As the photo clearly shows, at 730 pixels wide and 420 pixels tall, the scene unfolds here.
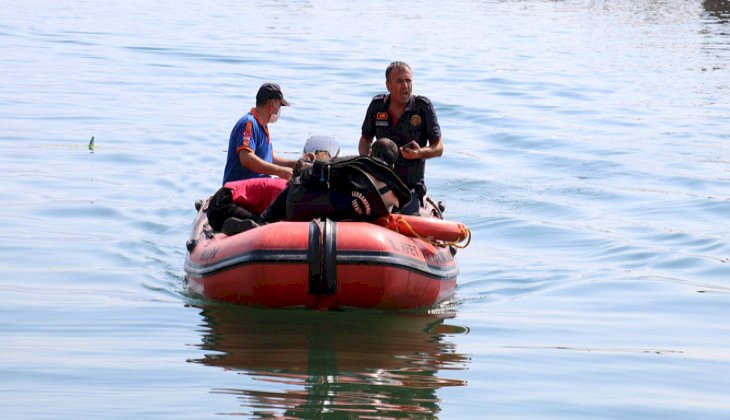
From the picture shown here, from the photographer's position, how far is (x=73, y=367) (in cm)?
723

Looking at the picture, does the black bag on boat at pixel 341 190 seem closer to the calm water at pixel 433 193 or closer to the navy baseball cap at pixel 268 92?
the calm water at pixel 433 193

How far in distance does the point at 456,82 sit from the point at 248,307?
1763cm

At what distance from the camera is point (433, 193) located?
15.1 m

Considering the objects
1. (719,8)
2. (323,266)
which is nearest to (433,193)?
(323,266)

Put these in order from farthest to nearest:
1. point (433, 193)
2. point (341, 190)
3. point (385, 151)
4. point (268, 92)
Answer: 1. point (433, 193)
2. point (268, 92)
3. point (385, 151)
4. point (341, 190)

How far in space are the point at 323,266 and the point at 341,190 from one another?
2.14 ft

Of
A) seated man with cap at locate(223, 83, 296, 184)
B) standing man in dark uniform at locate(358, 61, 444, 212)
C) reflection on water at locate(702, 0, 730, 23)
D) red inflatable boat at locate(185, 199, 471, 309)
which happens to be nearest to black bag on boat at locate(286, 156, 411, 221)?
red inflatable boat at locate(185, 199, 471, 309)

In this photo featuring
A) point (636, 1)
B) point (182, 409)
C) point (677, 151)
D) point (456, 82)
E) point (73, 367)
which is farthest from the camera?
point (636, 1)

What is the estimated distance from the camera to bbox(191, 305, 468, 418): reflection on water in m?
6.67

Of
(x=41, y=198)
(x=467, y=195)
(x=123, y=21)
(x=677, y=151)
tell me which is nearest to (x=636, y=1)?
(x=123, y=21)

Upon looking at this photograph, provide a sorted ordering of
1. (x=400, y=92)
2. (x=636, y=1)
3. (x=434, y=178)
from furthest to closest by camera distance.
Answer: (x=636, y=1)
(x=434, y=178)
(x=400, y=92)

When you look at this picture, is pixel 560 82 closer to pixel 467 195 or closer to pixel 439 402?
pixel 467 195

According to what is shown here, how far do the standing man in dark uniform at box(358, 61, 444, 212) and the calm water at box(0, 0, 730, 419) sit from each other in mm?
1202

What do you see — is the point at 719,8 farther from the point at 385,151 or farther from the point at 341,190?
the point at 341,190
